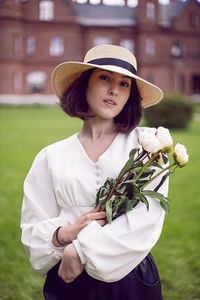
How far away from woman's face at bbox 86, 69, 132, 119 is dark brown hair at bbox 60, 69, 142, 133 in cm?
10

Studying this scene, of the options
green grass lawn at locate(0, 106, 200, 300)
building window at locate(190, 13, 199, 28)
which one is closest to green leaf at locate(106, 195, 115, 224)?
green grass lawn at locate(0, 106, 200, 300)

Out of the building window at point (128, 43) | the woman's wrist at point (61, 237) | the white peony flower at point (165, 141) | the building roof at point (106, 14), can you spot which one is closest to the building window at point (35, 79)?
the building roof at point (106, 14)

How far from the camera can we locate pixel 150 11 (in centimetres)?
2491

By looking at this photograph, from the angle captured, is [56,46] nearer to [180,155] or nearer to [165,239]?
[165,239]

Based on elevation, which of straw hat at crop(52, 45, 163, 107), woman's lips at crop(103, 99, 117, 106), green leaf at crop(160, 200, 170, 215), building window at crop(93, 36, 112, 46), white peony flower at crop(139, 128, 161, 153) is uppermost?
straw hat at crop(52, 45, 163, 107)

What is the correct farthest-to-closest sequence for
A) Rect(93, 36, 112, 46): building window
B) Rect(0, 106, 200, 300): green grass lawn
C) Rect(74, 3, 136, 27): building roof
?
Rect(74, 3, 136, 27): building roof
Rect(93, 36, 112, 46): building window
Rect(0, 106, 200, 300): green grass lawn

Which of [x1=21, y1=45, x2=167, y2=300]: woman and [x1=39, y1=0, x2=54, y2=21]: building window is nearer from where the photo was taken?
[x1=21, y1=45, x2=167, y2=300]: woman

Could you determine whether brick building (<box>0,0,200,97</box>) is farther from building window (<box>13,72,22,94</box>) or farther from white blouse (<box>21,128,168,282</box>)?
white blouse (<box>21,128,168,282</box>)

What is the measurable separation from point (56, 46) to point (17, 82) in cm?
368

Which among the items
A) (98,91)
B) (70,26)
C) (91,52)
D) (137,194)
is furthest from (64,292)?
(70,26)

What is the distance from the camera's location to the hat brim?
174 cm

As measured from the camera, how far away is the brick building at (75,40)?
23.9m

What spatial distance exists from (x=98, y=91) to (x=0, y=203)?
363 cm

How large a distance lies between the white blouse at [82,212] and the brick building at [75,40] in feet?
74.3
